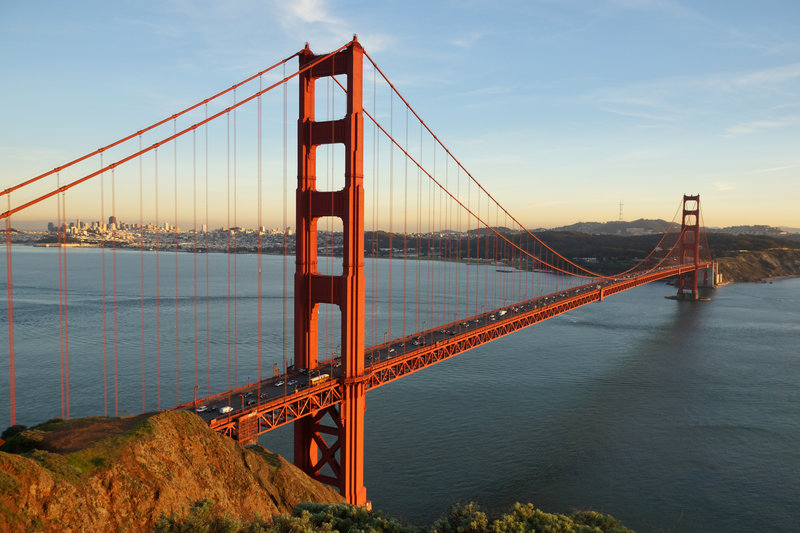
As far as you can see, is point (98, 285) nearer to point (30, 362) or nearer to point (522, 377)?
point (30, 362)

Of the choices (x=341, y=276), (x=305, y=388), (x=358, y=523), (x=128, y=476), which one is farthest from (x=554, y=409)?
(x=128, y=476)

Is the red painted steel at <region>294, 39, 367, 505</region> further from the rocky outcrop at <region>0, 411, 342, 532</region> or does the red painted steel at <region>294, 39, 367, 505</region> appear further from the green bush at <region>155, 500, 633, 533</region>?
the green bush at <region>155, 500, 633, 533</region>

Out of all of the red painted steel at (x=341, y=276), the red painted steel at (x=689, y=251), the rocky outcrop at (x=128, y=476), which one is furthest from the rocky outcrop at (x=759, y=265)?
the rocky outcrop at (x=128, y=476)

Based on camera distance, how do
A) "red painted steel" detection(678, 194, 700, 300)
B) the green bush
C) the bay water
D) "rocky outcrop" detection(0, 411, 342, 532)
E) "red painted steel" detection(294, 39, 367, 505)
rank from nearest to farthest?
"rocky outcrop" detection(0, 411, 342, 532) < the green bush < "red painted steel" detection(294, 39, 367, 505) < the bay water < "red painted steel" detection(678, 194, 700, 300)

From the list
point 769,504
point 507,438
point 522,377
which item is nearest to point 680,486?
point 769,504

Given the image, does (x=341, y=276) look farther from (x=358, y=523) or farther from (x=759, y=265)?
(x=759, y=265)

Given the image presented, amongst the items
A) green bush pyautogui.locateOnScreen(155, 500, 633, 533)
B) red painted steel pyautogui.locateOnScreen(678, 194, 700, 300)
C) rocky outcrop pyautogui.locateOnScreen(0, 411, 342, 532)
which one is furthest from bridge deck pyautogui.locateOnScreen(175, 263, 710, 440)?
red painted steel pyautogui.locateOnScreen(678, 194, 700, 300)
